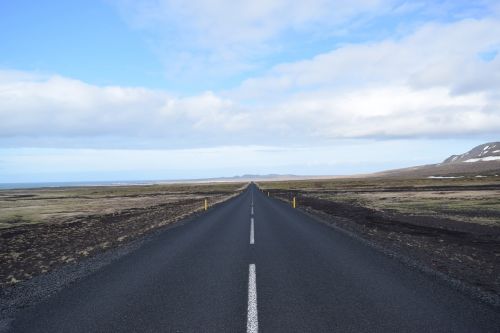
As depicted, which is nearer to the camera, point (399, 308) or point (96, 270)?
point (399, 308)

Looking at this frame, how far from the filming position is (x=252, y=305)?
673 cm

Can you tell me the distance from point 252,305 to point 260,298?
0.44m

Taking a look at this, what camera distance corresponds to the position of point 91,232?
21.2 metres

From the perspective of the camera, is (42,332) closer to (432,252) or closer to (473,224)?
(432,252)

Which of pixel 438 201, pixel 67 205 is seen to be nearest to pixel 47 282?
pixel 438 201

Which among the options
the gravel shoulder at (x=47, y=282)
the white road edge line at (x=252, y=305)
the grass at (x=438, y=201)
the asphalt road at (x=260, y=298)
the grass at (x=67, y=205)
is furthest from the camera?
the grass at (x=67, y=205)

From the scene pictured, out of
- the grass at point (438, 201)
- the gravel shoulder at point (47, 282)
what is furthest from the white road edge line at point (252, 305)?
the grass at point (438, 201)

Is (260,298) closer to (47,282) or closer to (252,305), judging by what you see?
(252,305)

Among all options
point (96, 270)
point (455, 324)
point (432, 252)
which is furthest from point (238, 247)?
point (455, 324)

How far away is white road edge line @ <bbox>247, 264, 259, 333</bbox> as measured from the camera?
5.70 metres

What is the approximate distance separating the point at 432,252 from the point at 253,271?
6554 mm

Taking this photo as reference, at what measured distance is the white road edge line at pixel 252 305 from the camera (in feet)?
18.7

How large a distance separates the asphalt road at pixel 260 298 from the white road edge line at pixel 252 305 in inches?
0.7

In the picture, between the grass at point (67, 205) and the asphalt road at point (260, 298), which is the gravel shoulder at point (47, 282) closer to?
the asphalt road at point (260, 298)
